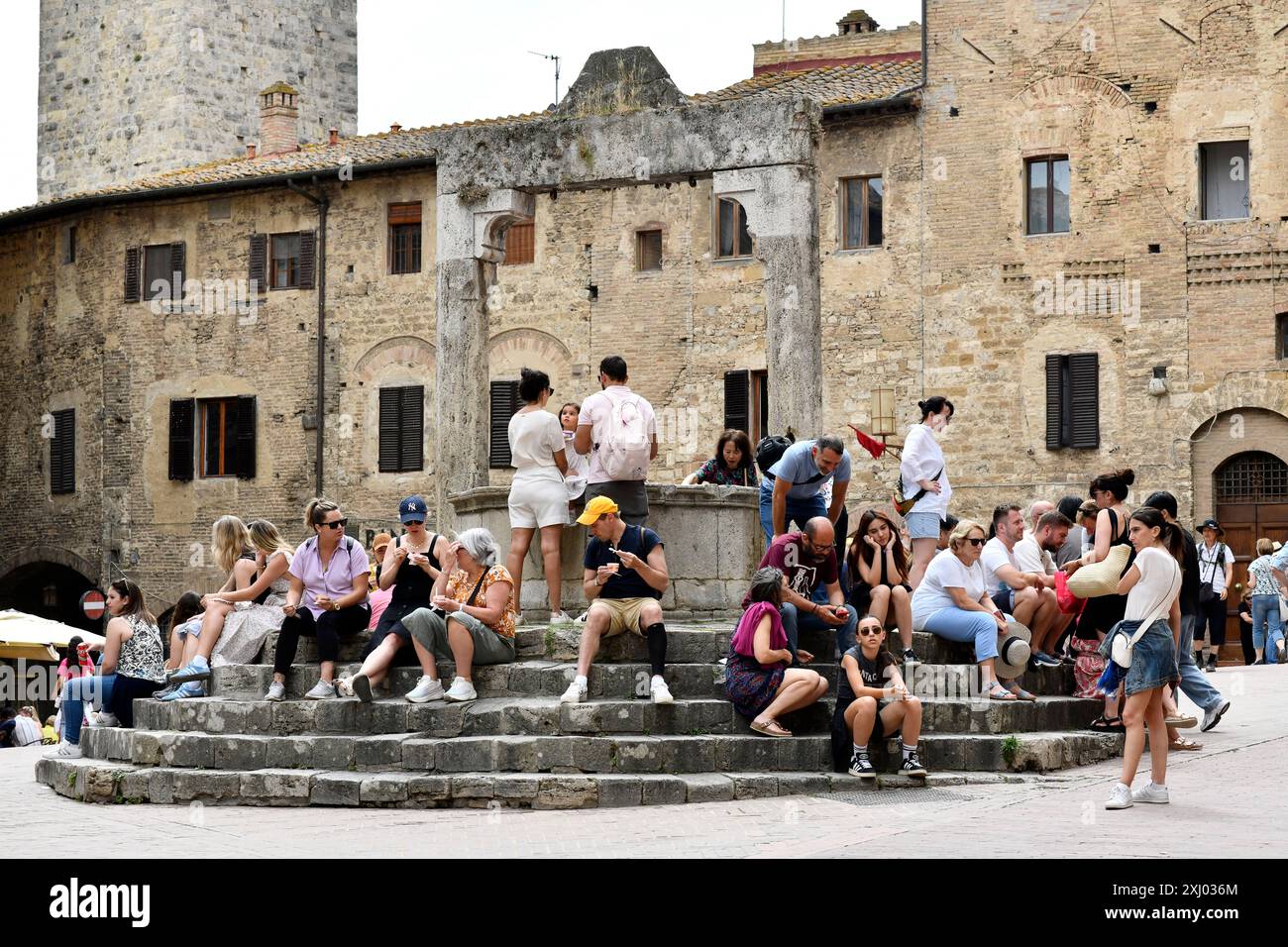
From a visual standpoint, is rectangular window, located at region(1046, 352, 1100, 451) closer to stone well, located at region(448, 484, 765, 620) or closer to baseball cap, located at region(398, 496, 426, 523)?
stone well, located at region(448, 484, 765, 620)

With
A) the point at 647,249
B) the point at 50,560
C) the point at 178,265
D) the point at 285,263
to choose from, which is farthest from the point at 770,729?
the point at 50,560

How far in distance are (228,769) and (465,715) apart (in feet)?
5.32

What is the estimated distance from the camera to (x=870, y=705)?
11227 mm

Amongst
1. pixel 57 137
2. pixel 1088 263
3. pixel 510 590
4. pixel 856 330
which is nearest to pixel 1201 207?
pixel 1088 263

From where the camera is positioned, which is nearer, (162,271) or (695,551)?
(695,551)

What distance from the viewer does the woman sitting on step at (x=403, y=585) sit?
41.1ft

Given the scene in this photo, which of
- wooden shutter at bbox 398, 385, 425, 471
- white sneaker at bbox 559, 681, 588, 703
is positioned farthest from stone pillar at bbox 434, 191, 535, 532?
wooden shutter at bbox 398, 385, 425, 471

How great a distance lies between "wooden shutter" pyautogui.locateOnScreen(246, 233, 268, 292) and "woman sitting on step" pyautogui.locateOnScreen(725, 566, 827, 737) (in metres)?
24.6

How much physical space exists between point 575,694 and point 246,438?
2407 centimetres

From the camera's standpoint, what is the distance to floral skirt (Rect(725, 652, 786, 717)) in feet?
38.3

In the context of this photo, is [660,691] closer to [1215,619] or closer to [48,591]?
[1215,619]

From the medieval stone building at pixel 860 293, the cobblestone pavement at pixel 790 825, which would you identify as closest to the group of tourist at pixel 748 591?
the cobblestone pavement at pixel 790 825

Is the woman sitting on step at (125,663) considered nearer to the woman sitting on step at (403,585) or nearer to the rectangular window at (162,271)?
the woman sitting on step at (403,585)

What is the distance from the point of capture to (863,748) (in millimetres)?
11344
